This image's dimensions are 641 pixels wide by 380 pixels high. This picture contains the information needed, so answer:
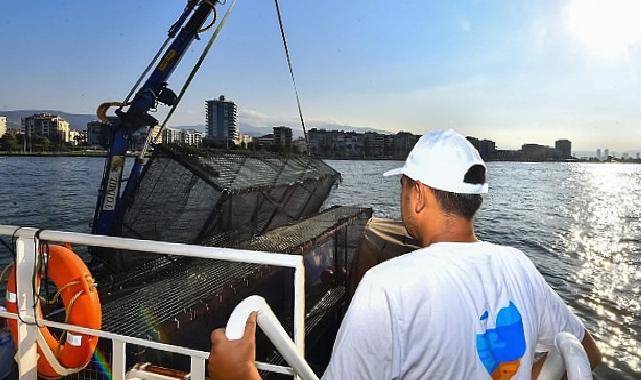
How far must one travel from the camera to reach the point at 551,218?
35031 mm

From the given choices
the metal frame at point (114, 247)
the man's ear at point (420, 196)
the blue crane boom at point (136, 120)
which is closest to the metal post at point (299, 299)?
the metal frame at point (114, 247)

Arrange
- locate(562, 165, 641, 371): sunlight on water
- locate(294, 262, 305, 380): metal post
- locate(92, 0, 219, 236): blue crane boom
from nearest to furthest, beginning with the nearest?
locate(294, 262, 305, 380): metal post
locate(92, 0, 219, 236): blue crane boom
locate(562, 165, 641, 371): sunlight on water

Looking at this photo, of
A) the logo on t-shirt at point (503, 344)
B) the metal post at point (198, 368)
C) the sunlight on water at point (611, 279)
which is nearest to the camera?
the logo on t-shirt at point (503, 344)

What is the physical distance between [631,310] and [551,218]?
902 inches

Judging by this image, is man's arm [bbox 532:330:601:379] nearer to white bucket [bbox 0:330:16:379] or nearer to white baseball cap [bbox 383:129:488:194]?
white baseball cap [bbox 383:129:488:194]

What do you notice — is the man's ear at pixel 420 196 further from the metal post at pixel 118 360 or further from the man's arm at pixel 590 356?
the metal post at pixel 118 360

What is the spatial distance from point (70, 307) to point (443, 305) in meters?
2.85

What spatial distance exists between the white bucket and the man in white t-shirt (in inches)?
146

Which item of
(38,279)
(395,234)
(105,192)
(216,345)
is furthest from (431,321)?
(105,192)

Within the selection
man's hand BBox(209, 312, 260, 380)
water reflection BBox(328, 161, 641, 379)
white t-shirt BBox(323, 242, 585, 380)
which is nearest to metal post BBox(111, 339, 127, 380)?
man's hand BBox(209, 312, 260, 380)

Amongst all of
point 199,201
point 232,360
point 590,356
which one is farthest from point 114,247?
point 199,201

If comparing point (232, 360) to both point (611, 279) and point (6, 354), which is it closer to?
point (6, 354)

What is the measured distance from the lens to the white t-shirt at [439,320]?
52.6 inches

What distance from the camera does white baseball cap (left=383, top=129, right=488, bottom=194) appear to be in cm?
161
